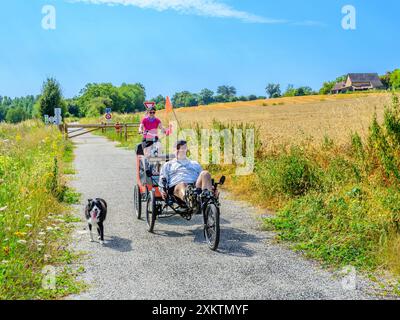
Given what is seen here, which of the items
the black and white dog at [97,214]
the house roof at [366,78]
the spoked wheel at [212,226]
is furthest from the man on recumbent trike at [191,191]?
the house roof at [366,78]

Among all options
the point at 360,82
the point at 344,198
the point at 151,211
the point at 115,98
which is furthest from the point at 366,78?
the point at 151,211

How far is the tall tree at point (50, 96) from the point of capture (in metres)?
47.9

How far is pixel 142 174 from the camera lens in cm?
854

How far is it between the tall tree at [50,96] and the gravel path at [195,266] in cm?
4169

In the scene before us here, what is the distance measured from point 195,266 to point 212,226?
0.89 metres

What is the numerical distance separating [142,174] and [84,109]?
83.4 meters

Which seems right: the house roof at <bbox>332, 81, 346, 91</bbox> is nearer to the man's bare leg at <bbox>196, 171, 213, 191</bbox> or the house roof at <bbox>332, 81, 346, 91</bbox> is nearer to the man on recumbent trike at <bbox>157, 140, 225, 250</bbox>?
the man on recumbent trike at <bbox>157, 140, 225, 250</bbox>

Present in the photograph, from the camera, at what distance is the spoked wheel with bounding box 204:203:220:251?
631cm

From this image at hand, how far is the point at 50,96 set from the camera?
48625mm

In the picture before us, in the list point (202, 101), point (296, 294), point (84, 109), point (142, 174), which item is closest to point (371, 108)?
point (142, 174)

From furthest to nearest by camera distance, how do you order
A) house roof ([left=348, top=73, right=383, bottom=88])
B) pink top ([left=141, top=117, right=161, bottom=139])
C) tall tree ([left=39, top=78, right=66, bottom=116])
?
1. house roof ([left=348, top=73, right=383, bottom=88])
2. tall tree ([left=39, top=78, right=66, bottom=116])
3. pink top ([left=141, top=117, right=161, bottom=139])

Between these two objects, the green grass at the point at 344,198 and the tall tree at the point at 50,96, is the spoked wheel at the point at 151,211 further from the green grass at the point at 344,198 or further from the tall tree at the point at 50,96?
the tall tree at the point at 50,96

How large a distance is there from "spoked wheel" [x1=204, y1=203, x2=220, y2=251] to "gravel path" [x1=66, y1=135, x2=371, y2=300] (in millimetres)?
132

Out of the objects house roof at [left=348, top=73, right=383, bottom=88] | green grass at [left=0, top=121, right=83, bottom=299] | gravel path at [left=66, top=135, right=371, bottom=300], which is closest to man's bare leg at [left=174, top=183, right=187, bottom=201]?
gravel path at [left=66, top=135, right=371, bottom=300]
